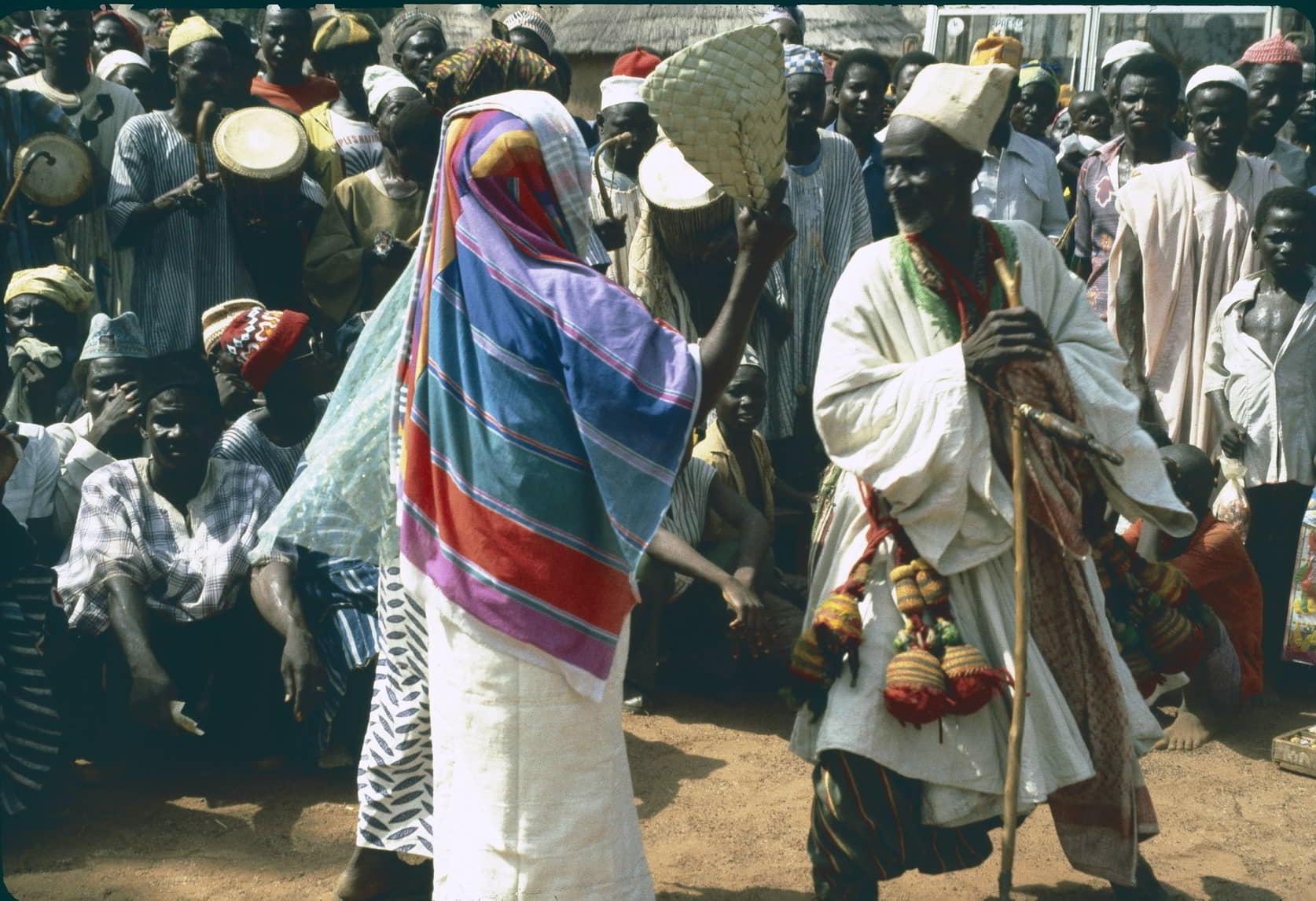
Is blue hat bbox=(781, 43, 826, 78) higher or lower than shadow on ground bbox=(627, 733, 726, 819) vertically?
higher

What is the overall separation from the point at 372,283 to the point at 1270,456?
13.5 feet

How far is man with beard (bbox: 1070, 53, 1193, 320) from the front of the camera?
26.6ft

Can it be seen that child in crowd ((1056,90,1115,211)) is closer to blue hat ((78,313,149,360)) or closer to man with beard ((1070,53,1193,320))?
man with beard ((1070,53,1193,320))

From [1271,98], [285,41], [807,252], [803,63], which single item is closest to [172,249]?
[285,41]

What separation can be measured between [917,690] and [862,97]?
5.36 m

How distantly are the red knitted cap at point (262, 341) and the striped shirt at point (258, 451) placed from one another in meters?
0.19

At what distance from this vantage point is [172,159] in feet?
23.6

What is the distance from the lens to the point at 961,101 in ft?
12.4

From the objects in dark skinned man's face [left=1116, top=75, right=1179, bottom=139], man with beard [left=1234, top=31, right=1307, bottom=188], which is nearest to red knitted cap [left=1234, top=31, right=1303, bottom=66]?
man with beard [left=1234, top=31, right=1307, bottom=188]

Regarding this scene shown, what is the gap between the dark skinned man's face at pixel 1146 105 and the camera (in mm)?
8094

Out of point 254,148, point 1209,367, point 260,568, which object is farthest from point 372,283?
point 1209,367

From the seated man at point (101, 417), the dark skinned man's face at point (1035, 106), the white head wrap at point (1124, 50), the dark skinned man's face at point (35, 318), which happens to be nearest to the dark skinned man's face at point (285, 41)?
the dark skinned man's face at point (35, 318)

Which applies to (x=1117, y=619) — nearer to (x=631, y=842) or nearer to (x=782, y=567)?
(x=631, y=842)

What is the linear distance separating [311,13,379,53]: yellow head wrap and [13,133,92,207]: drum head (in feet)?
5.66
